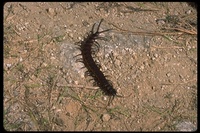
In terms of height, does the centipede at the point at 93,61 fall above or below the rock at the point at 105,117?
above

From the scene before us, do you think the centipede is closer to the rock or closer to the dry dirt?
the dry dirt

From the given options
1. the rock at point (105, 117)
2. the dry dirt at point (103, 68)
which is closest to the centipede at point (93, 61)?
the dry dirt at point (103, 68)

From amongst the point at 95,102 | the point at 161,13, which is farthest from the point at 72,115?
the point at 161,13

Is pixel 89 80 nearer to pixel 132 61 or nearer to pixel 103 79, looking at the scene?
pixel 103 79

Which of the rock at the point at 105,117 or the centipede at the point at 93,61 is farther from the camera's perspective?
the centipede at the point at 93,61

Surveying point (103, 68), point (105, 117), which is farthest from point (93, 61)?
point (105, 117)

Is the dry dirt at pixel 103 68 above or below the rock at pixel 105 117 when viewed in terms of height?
above

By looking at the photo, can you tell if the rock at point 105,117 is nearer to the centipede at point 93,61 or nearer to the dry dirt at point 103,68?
the dry dirt at point 103,68
